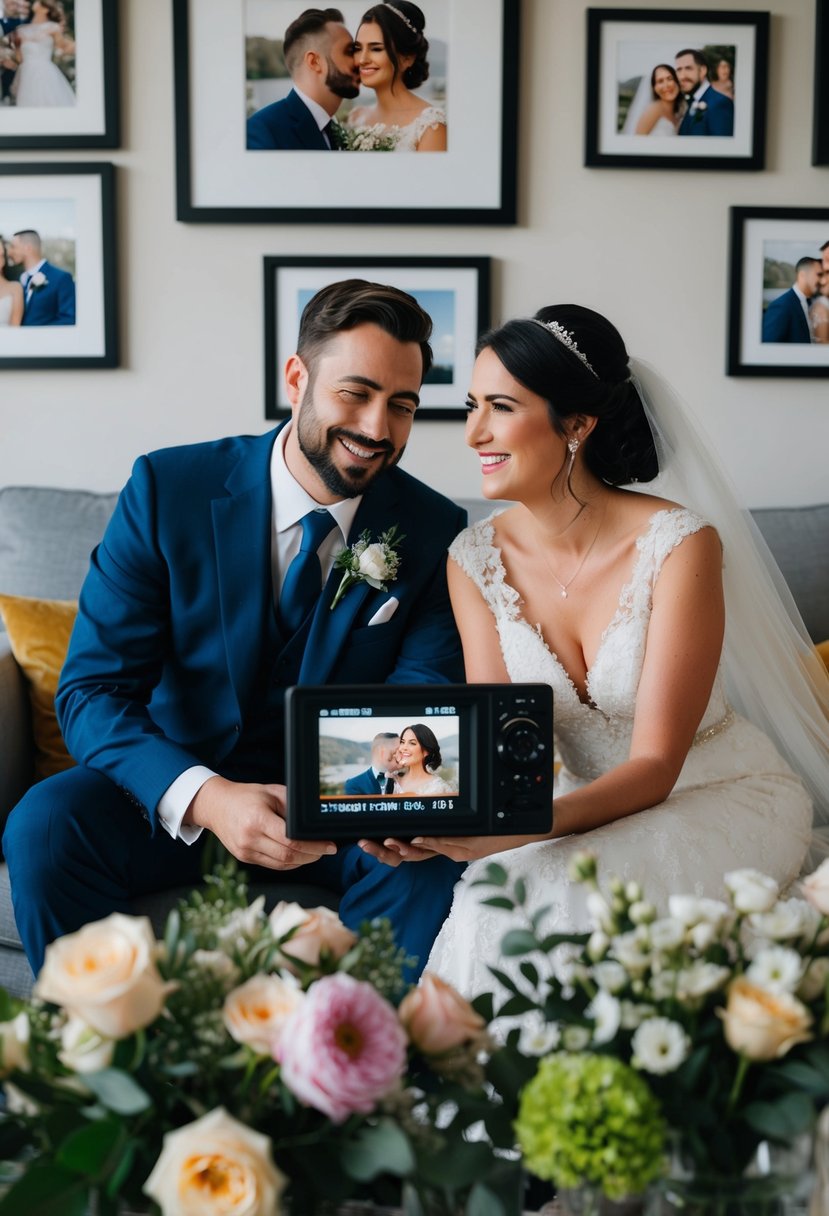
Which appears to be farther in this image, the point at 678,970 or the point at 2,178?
the point at 2,178

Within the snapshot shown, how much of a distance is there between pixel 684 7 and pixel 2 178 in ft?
5.96

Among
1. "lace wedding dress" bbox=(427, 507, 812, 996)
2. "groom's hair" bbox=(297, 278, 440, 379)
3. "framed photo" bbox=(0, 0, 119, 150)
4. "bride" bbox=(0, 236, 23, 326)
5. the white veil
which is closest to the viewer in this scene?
"lace wedding dress" bbox=(427, 507, 812, 996)

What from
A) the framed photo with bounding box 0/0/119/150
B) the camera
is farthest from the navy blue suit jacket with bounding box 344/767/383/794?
the framed photo with bounding box 0/0/119/150

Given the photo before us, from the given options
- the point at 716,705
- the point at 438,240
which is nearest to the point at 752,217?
the point at 438,240

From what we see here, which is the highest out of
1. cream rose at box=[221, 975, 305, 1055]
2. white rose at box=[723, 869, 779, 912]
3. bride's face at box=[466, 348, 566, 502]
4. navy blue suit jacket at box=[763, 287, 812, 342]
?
navy blue suit jacket at box=[763, 287, 812, 342]

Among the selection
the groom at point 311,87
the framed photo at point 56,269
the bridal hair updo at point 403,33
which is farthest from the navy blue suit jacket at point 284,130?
the framed photo at point 56,269

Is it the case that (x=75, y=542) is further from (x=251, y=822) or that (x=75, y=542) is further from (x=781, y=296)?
(x=781, y=296)

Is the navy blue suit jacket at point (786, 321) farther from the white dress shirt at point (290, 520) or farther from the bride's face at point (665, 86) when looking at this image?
the white dress shirt at point (290, 520)

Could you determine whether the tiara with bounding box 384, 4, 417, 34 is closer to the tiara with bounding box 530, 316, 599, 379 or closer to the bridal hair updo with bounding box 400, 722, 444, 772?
the tiara with bounding box 530, 316, 599, 379

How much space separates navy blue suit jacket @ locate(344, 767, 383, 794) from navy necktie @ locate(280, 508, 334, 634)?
2.52ft

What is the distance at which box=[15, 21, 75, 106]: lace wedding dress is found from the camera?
9.96 ft

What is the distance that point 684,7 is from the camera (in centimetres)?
309

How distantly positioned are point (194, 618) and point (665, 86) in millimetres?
1988

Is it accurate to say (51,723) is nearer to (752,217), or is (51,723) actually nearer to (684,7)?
(752,217)
